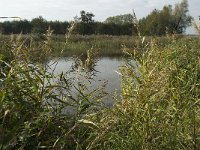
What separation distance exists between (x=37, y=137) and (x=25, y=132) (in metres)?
0.19

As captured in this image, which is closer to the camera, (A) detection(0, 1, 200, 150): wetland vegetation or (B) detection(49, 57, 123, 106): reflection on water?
(A) detection(0, 1, 200, 150): wetland vegetation

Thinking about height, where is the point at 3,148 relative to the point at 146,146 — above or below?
above

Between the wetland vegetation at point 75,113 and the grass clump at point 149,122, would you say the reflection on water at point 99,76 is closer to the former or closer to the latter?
the wetland vegetation at point 75,113

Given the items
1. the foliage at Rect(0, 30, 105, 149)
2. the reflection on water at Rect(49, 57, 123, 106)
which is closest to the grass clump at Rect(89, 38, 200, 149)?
the foliage at Rect(0, 30, 105, 149)

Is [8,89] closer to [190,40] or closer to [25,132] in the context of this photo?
[25,132]

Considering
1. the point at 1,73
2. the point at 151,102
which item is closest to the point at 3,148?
the point at 1,73

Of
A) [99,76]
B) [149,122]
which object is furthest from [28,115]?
[99,76]

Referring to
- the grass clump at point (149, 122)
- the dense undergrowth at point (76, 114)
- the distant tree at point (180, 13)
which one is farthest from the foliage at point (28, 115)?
the distant tree at point (180, 13)

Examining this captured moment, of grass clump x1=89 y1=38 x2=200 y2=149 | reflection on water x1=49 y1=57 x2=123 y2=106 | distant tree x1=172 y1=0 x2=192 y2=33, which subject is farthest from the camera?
distant tree x1=172 y1=0 x2=192 y2=33

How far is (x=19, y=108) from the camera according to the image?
2.63 metres

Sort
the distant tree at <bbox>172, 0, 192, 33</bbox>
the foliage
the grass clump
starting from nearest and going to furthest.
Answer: the foliage
the grass clump
the distant tree at <bbox>172, 0, 192, 33</bbox>

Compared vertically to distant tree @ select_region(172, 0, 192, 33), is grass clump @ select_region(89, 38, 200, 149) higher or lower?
lower

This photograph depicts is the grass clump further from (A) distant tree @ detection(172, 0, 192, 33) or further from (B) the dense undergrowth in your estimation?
(A) distant tree @ detection(172, 0, 192, 33)

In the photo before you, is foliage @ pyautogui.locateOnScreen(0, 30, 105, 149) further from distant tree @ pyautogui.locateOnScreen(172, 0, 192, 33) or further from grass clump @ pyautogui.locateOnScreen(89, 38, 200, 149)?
distant tree @ pyautogui.locateOnScreen(172, 0, 192, 33)
